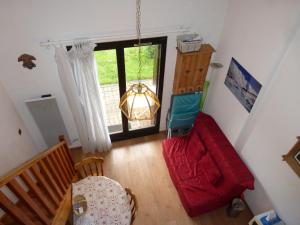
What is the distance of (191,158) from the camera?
406cm

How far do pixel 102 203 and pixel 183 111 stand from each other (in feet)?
7.29

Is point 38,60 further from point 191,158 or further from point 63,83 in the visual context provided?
point 191,158

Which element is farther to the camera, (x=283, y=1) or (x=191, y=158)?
(x=191, y=158)

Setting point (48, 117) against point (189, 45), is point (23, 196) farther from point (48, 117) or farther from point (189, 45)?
point (189, 45)

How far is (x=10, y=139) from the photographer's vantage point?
3.18 metres

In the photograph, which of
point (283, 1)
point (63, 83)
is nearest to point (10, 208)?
point (63, 83)

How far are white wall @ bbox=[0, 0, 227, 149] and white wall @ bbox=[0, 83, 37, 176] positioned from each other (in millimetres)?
166

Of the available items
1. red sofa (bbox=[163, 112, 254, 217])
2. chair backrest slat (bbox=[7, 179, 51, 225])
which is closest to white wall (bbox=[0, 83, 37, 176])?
chair backrest slat (bbox=[7, 179, 51, 225])

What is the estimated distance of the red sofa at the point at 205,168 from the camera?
3.42 m

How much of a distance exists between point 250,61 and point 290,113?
92cm

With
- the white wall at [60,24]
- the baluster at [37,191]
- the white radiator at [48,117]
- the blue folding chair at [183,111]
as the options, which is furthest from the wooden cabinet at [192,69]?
the baluster at [37,191]

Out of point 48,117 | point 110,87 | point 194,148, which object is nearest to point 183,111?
point 194,148

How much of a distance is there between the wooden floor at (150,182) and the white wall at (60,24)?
1557 mm

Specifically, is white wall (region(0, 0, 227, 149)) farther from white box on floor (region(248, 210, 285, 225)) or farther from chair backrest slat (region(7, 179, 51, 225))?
white box on floor (region(248, 210, 285, 225))
